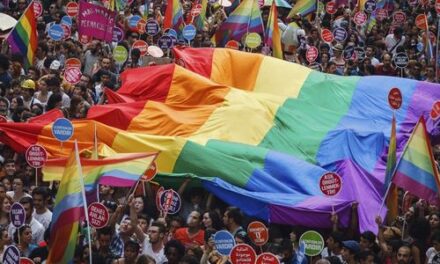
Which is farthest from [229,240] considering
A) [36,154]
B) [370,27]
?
[370,27]

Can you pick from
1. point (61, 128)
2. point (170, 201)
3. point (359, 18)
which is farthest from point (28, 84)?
point (359, 18)

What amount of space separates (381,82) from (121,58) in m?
3.70

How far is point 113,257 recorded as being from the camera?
14.6 meters

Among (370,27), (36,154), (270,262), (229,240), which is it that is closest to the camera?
(270,262)

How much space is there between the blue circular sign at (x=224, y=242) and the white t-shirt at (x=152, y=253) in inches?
25.4

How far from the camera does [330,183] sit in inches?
641

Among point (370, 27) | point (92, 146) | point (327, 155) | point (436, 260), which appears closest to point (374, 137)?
point (327, 155)

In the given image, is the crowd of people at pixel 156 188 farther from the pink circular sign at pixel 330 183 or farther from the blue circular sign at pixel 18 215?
the pink circular sign at pixel 330 183

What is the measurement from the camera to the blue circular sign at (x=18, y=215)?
49.1ft

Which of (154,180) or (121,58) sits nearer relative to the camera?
(154,180)

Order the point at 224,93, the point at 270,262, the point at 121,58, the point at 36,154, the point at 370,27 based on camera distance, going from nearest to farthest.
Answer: the point at 270,262, the point at 36,154, the point at 224,93, the point at 121,58, the point at 370,27

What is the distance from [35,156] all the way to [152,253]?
2.53 m

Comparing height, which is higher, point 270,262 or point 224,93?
point 270,262

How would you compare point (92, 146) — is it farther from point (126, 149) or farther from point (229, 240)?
point (229, 240)
